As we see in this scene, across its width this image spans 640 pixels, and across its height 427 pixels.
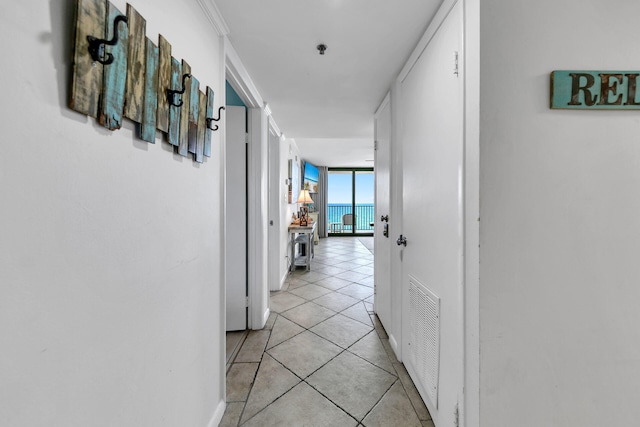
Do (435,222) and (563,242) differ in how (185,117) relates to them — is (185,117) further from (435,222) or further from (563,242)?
(563,242)

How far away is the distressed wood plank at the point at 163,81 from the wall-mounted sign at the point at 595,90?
1.45m

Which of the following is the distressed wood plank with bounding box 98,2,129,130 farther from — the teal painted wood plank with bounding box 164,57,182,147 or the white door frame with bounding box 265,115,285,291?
the white door frame with bounding box 265,115,285,291

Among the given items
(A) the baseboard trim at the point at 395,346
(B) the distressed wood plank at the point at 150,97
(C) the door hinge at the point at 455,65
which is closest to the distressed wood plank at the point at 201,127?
(B) the distressed wood plank at the point at 150,97

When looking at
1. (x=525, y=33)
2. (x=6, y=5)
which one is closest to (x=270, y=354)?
(x=6, y=5)

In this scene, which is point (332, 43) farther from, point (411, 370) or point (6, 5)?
point (411, 370)

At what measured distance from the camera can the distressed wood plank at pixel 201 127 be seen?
3.84 ft

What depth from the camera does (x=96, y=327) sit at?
25.0 inches

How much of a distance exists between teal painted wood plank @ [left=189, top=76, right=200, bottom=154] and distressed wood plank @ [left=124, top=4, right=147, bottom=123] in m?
0.31

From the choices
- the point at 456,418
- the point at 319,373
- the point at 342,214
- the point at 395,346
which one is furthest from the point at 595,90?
the point at 342,214

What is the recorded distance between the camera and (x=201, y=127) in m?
1.19

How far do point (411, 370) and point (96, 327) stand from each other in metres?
1.78

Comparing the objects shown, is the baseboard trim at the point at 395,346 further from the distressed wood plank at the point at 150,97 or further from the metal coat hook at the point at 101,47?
the metal coat hook at the point at 101,47

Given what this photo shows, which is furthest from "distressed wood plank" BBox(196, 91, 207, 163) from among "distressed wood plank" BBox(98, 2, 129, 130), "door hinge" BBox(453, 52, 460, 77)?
"door hinge" BBox(453, 52, 460, 77)

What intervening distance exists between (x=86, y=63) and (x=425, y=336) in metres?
1.80
